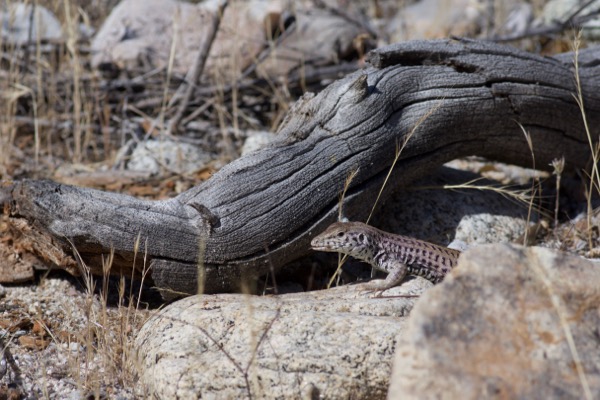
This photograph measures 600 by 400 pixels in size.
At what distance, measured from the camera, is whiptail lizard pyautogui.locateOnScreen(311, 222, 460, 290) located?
15.6 feet

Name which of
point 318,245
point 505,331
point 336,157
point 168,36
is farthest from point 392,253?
point 168,36

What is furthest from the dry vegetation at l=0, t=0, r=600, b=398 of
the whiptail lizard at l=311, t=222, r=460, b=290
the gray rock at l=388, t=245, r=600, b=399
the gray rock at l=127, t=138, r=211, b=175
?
the gray rock at l=388, t=245, r=600, b=399

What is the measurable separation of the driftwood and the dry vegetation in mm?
318

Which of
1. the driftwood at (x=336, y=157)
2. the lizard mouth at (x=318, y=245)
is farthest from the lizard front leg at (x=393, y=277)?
the driftwood at (x=336, y=157)

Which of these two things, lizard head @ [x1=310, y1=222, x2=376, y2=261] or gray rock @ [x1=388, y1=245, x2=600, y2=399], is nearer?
gray rock @ [x1=388, y1=245, x2=600, y2=399]

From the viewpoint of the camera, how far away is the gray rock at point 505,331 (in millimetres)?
2807

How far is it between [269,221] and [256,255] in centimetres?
24

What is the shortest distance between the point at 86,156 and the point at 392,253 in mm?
4008

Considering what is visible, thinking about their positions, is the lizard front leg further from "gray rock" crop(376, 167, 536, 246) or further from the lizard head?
"gray rock" crop(376, 167, 536, 246)

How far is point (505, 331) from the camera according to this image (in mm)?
2998

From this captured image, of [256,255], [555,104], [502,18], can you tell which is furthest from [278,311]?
[502,18]

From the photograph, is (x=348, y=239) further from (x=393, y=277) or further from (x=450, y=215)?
(x=450, y=215)

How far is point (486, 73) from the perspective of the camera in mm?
5484

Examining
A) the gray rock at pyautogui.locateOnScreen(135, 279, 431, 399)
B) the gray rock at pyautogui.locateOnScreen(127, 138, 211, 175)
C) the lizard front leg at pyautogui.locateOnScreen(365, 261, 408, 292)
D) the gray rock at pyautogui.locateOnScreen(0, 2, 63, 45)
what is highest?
the gray rock at pyautogui.locateOnScreen(0, 2, 63, 45)
